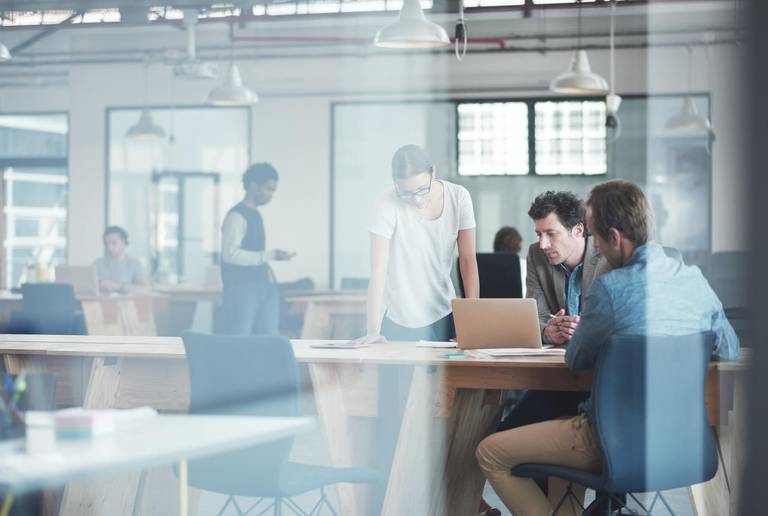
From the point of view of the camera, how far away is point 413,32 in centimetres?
559

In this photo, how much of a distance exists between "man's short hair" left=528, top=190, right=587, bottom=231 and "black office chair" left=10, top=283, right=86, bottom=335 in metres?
4.08

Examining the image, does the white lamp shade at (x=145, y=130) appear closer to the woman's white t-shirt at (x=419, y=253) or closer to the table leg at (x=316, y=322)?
the table leg at (x=316, y=322)

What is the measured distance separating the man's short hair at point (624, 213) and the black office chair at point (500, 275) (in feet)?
7.45

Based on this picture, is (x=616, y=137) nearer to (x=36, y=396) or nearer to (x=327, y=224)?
(x=327, y=224)

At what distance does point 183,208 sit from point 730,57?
11.6 m

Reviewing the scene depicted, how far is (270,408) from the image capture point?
2984mm

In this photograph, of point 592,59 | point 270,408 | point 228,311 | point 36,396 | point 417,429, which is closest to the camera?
point 36,396

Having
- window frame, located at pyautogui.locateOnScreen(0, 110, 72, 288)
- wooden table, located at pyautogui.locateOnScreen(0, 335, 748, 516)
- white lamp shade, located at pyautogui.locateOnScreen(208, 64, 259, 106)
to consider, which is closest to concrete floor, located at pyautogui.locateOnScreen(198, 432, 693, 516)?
wooden table, located at pyautogui.locateOnScreen(0, 335, 748, 516)

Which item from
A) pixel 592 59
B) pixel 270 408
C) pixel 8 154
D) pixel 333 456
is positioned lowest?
pixel 333 456

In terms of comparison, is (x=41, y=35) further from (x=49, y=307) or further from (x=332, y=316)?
(x=49, y=307)

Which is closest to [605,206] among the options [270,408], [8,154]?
[270,408]

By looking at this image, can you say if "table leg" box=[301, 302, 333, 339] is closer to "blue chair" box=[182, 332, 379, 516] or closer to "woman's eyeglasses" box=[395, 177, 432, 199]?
"woman's eyeglasses" box=[395, 177, 432, 199]

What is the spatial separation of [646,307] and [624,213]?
0.29 meters

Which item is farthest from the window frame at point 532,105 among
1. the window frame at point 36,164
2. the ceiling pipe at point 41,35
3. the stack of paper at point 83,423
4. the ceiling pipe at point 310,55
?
the stack of paper at point 83,423
